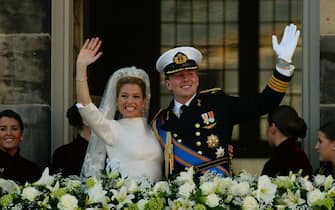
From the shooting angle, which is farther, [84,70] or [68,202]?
[84,70]

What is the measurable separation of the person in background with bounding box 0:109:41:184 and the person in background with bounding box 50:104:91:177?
14cm

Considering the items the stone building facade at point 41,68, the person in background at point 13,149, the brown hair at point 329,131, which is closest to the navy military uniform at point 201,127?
the brown hair at point 329,131

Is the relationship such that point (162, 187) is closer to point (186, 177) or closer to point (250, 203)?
point (186, 177)

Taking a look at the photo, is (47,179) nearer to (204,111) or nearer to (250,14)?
(204,111)

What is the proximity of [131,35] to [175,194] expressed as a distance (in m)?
4.60

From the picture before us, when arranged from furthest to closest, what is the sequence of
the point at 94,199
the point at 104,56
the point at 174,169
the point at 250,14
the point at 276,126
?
the point at 250,14 → the point at 104,56 → the point at 276,126 → the point at 174,169 → the point at 94,199

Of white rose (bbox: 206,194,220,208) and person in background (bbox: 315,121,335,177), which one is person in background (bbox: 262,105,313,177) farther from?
white rose (bbox: 206,194,220,208)

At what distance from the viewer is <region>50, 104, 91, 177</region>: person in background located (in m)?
5.51

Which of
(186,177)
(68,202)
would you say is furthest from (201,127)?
(68,202)

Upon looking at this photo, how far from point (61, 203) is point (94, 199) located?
150 mm

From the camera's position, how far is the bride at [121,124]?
4879mm

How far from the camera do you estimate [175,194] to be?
14.5 feet

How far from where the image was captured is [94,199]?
4387 millimetres

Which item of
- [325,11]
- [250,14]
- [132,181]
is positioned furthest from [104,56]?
[132,181]
